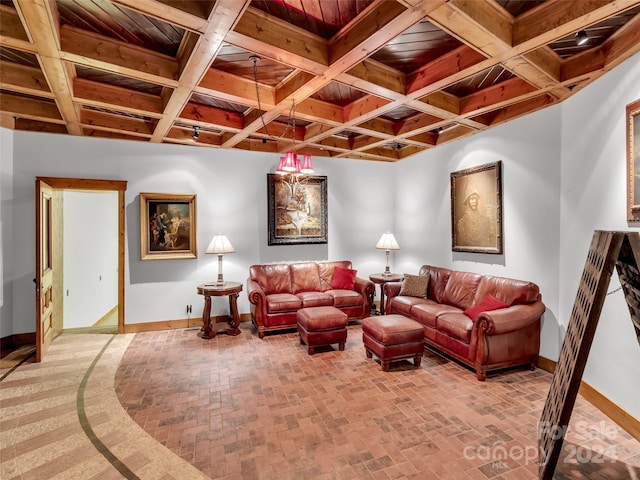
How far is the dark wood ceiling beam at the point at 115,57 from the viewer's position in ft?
7.86

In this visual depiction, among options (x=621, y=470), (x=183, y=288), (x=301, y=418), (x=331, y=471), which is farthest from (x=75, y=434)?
(x=621, y=470)

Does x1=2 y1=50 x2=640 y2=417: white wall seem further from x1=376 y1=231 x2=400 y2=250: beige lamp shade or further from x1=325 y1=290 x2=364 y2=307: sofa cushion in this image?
x1=325 y1=290 x2=364 y2=307: sofa cushion

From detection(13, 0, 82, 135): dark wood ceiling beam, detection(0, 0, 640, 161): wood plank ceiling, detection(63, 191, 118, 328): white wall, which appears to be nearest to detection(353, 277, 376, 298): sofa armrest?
detection(0, 0, 640, 161): wood plank ceiling

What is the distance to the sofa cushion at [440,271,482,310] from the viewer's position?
4141 mm

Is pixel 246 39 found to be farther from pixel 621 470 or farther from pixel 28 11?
pixel 621 470

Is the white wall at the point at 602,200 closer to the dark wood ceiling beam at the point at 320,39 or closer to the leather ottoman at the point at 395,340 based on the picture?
the leather ottoman at the point at 395,340

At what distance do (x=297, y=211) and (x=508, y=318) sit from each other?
3.63 m

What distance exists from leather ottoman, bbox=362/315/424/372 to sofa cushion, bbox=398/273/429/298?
117 cm

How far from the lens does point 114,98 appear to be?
3348mm

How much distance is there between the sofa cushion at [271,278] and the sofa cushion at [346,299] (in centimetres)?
76

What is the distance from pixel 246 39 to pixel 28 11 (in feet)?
4.30

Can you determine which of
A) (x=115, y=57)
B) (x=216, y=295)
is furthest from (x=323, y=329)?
(x=115, y=57)

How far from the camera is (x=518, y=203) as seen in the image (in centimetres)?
381

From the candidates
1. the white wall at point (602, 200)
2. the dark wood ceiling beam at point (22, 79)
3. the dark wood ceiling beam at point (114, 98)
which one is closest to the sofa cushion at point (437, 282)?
the white wall at point (602, 200)
